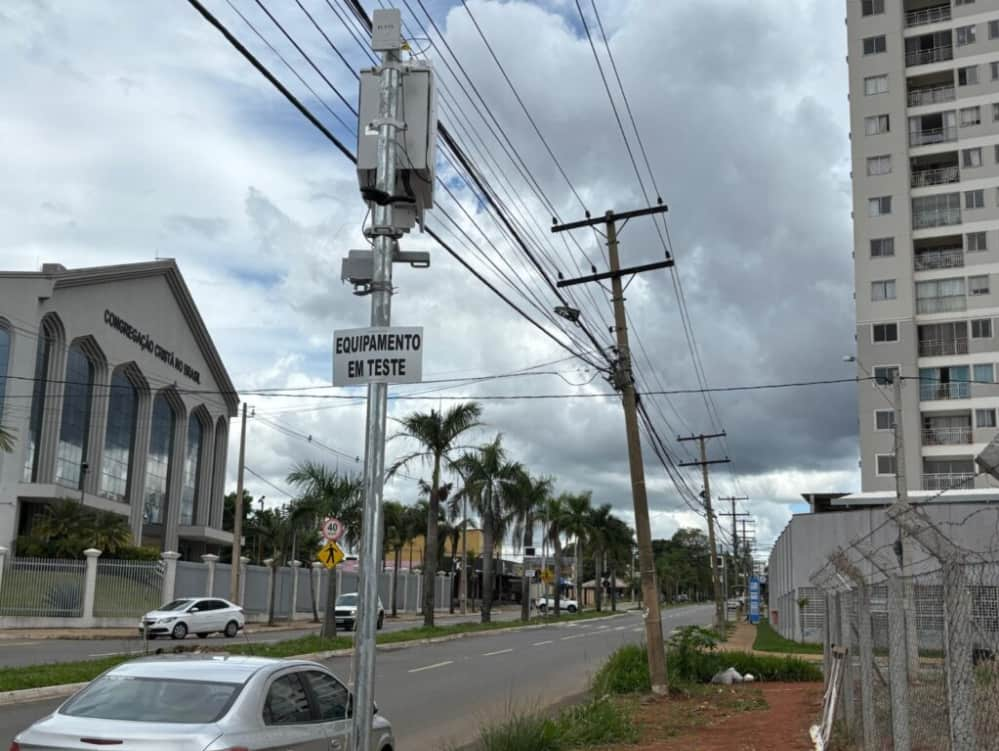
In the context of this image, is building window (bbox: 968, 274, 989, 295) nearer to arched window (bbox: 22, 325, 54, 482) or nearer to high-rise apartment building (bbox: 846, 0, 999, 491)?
high-rise apartment building (bbox: 846, 0, 999, 491)

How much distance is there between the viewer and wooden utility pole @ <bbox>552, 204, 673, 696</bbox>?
58.9 ft

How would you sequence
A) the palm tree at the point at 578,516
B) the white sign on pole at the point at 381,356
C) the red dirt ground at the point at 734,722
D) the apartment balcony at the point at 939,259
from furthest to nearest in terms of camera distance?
the palm tree at the point at 578,516 < the apartment balcony at the point at 939,259 < the red dirt ground at the point at 734,722 < the white sign on pole at the point at 381,356

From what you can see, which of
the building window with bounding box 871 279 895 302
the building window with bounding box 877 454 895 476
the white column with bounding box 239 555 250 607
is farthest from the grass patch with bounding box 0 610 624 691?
the building window with bounding box 871 279 895 302

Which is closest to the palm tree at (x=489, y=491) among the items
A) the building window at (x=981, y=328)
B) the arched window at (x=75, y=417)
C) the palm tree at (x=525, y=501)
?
the palm tree at (x=525, y=501)

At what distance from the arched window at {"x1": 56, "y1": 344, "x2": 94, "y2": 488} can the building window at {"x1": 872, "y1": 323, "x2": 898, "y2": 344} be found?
41475mm

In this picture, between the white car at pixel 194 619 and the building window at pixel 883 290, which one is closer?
the white car at pixel 194 619

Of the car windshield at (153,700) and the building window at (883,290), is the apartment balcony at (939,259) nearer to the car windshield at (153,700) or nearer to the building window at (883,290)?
the building window at (883,290)

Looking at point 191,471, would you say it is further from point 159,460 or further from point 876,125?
point 876,125

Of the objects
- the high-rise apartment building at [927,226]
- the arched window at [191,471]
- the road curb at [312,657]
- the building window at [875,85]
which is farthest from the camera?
the arched window at [191,471]

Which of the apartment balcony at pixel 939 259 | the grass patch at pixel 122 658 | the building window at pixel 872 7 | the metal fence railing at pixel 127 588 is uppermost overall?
the building window at pixel 872 7

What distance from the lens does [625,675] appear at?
18547 mm

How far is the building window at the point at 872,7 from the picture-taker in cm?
6172

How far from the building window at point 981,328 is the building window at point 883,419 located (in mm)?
5989

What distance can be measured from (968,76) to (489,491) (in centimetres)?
3679
